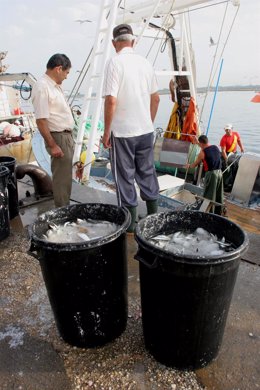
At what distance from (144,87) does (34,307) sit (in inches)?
94.8

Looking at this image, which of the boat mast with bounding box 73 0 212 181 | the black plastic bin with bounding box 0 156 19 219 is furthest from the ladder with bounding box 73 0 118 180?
the black plastic bin with bounding box 0 156 19 219

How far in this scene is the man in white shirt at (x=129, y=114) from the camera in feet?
10.3

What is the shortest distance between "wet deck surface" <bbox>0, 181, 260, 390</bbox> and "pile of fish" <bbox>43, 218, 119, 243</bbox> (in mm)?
727

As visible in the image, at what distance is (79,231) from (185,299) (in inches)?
36.3

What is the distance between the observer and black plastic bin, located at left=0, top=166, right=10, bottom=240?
3604 millimetres

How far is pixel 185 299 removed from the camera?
5.70 ft

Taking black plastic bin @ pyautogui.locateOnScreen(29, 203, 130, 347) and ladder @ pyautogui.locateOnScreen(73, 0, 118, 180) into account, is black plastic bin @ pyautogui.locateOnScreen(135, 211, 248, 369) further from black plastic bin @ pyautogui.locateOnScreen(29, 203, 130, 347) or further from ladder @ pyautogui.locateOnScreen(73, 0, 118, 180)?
ladder @ pyautogui.locateOnScreen(73, 0, 118, 180)

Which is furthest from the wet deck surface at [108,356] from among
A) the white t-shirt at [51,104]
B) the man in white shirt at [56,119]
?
the white t-shirt at [51,104]

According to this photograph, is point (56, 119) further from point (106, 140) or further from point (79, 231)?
point (79, 231)

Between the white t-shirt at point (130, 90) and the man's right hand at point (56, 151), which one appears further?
the man's right hand at point (56, 151)

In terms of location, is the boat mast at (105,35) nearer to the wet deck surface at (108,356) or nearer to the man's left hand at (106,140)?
the man's left hand at (106,140)

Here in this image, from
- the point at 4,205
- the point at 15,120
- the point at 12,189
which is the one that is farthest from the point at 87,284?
the point at 15,120

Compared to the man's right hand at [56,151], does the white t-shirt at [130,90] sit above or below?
above

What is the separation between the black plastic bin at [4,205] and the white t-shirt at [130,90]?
1421mm
